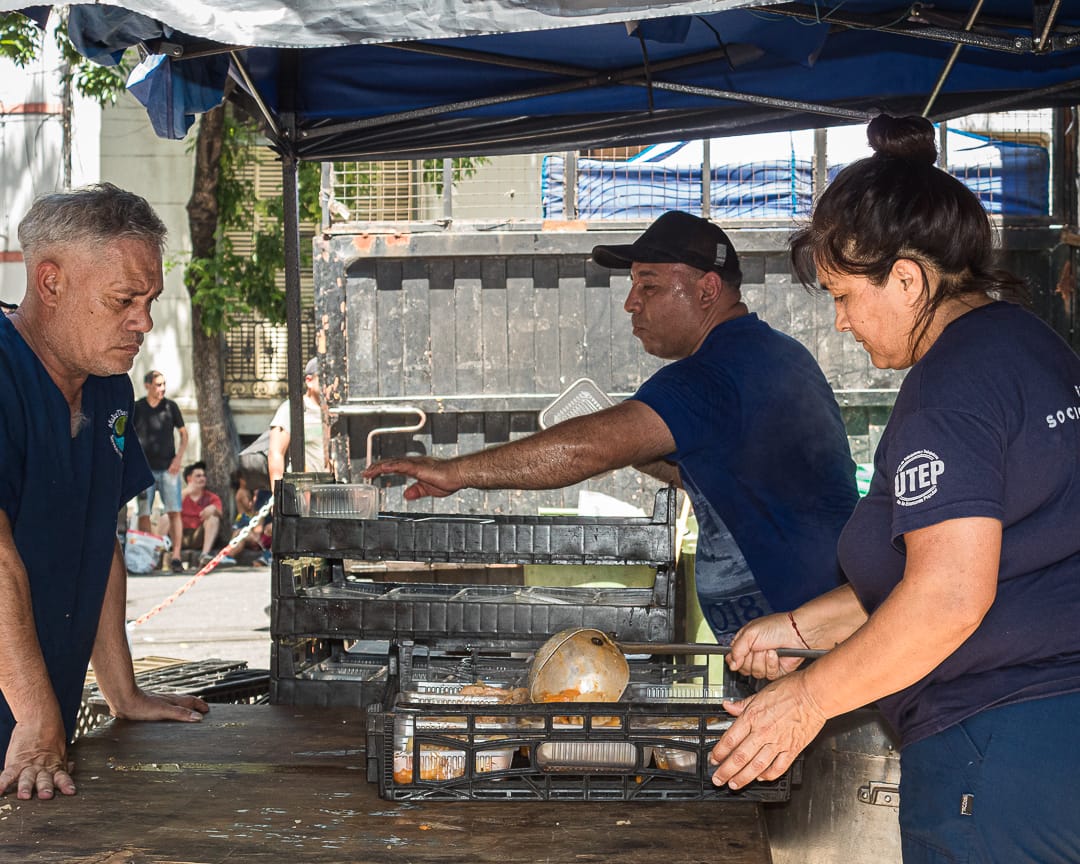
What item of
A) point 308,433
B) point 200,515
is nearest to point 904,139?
point 308,433

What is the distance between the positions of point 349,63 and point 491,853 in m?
3.23

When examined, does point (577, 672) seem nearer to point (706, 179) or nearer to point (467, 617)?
point (467, 617)

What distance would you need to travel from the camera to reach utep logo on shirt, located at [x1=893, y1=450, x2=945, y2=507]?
1.64 meters

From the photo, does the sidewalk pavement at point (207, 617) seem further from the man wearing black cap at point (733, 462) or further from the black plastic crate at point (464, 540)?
the man wearing black cap at point (733, 462)

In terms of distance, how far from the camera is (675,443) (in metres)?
3.09

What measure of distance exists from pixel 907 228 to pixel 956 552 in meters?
0.49

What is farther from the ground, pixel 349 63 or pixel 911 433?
pixel 349 63

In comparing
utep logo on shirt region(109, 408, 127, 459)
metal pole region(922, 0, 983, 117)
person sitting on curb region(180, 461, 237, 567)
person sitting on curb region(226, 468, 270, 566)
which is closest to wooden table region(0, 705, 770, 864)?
utep logo on shirt region(109, 408, 127, 459)

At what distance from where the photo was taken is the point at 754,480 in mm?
3104

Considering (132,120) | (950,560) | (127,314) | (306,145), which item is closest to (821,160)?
(306,145)

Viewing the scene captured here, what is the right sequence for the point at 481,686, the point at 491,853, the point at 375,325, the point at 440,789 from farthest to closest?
1. the point at 375,325
2. the point at 481,686
3. the point at 440,789
4. the point at 491,853

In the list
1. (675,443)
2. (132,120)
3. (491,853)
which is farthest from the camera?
(132,120)

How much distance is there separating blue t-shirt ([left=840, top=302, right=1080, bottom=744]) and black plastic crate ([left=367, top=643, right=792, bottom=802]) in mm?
380

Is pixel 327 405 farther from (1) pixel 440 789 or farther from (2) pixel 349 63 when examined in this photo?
(1) pixel 440 789
